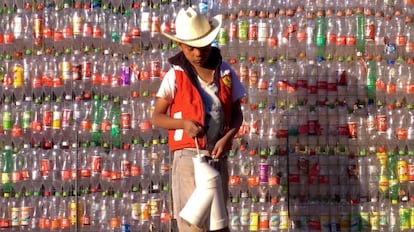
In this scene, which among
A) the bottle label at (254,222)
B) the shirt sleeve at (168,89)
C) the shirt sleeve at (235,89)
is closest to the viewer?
the shirt sleeve at (168,89)

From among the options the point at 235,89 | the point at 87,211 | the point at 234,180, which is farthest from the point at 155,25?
the point at 235,89

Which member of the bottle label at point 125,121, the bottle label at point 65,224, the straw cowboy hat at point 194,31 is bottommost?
the bottle label at point 65,224

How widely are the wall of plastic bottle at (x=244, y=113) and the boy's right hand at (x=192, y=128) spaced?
3034 millimetres

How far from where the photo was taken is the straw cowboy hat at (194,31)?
5363mm

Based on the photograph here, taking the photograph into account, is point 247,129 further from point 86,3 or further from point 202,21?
point 202,21

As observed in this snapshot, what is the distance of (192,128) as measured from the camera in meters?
5.16

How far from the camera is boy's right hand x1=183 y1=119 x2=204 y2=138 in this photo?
5.16 meters

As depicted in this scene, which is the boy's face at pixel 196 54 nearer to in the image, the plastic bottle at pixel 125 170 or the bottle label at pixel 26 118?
the plastic bottle at pixel 125 170

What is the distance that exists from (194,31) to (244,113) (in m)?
2.88

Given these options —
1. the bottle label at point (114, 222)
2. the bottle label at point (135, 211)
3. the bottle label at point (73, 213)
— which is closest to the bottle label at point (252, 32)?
the bottle label at point (135, 211)

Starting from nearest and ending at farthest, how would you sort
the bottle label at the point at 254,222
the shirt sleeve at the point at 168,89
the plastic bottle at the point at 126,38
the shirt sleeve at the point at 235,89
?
the shirt sleeve at the point at 168,89 → the shirt sleeve at the point at 235,89 → the bottle label at the point at 254,222 → the plastic bottle at the point at 126,38

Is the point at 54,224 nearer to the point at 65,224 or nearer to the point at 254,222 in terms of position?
the point at 65,224

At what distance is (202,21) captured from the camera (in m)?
5.58

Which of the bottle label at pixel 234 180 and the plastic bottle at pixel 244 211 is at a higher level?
the bottle label at pixel 234 180
